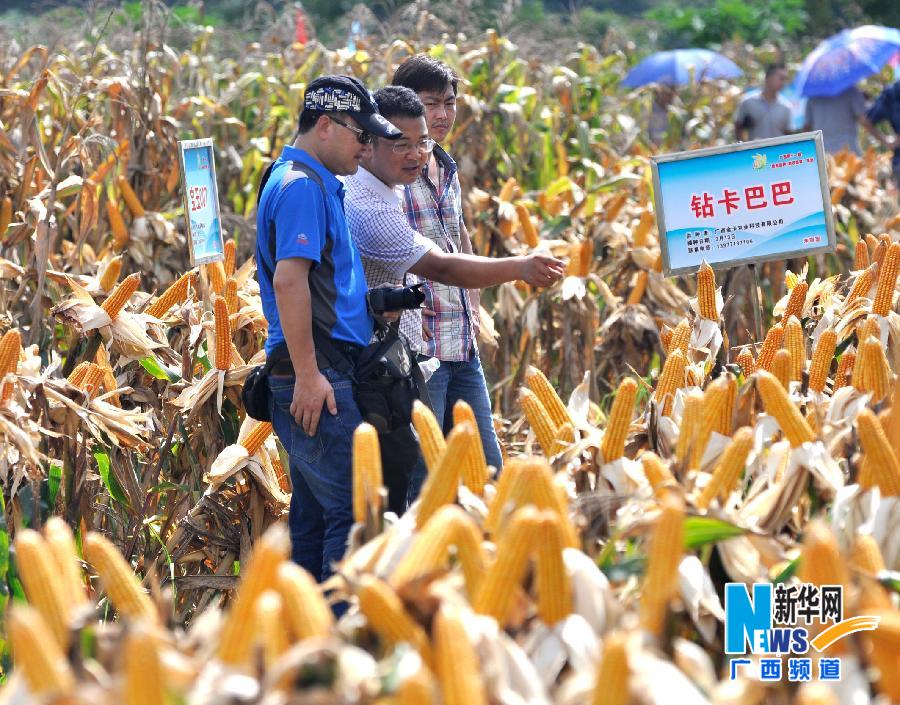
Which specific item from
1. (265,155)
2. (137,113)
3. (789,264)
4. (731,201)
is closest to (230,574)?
(731,201)

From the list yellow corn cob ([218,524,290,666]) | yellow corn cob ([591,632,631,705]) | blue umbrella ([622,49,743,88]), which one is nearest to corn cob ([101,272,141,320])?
yellow corn cob ([218,524,290,666])

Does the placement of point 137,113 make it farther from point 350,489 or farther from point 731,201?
point 350,489

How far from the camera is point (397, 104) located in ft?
11.3

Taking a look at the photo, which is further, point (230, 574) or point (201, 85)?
point (201, 85)

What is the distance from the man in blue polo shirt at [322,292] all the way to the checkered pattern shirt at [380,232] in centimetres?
27

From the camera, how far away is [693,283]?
22.0 feet

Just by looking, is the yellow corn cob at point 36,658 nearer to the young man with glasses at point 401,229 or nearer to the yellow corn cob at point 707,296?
the young man with glasses at point 401,229

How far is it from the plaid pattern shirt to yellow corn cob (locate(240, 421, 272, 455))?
0.56 metres

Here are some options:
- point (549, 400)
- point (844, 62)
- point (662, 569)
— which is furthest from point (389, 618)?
point (844, 62)

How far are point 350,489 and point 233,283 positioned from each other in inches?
39.1

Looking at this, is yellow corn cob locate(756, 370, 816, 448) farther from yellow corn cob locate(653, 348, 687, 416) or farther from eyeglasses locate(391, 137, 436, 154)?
eyeglasses locate(391, 137, 436, 154)

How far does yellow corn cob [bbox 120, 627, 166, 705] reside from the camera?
139cm

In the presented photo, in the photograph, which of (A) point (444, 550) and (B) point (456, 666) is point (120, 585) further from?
(B) point (456, 666)

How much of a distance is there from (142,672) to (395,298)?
1975mm
